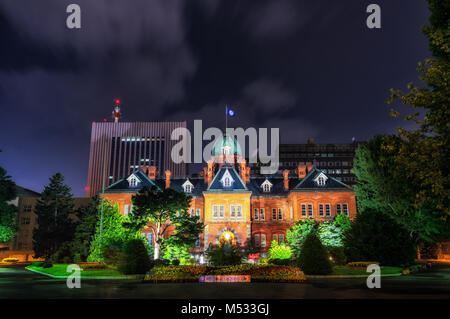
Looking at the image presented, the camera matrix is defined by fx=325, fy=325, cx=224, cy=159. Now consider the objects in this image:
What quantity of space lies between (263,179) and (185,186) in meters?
14.9

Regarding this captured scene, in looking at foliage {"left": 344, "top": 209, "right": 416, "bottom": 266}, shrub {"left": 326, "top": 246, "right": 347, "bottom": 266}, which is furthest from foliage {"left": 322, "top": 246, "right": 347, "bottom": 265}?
foliage {"left": 344, "top": 209, "right": 416, "bottom": 266}

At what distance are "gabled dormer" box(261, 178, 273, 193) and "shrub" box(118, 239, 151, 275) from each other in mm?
35953

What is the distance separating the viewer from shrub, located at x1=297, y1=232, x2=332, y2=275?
83.3 feet

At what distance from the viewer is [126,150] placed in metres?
150

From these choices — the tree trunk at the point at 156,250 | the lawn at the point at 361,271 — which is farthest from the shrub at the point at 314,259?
the tree trunk at the point at 156,250

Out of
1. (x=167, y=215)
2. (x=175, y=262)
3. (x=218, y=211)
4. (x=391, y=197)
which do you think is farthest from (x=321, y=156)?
(x=175, y=262)

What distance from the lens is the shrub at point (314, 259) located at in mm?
25375

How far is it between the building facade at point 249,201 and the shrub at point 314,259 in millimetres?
22736

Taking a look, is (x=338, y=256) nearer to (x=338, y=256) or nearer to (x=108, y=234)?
(x=338, y=256)

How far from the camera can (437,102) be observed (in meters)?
18.3
